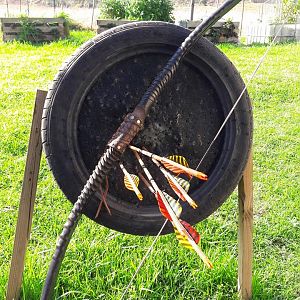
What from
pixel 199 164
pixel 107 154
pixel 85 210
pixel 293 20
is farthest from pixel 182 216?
pixel 293 20

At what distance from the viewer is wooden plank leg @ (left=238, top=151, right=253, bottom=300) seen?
202cm

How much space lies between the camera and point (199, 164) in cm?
178

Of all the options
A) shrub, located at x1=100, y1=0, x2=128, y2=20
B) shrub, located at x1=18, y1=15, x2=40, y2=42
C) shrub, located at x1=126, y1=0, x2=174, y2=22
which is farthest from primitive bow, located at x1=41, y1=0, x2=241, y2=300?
shrub, located at x1=100, y1=0, x2=128, y2=20

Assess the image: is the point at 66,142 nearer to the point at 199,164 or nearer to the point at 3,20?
the point at 199,164

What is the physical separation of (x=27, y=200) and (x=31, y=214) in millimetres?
67

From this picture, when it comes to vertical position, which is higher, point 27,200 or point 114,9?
point 114,9

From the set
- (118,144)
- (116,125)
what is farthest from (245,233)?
(118,144)

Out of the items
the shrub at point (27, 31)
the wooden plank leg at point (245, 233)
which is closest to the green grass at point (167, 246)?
the wooden plank leg at point (245, 233)

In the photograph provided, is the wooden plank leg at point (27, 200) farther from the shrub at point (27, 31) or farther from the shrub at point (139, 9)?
the shrub at point (139, 9)

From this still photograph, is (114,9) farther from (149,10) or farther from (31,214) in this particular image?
(31,214)

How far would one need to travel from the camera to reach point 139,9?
33.6ft

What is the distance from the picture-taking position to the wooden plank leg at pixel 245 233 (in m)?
2.02

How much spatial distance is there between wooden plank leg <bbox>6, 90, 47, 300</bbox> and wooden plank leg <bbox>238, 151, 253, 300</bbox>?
88 centimetres

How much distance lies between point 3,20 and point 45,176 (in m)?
7.36
